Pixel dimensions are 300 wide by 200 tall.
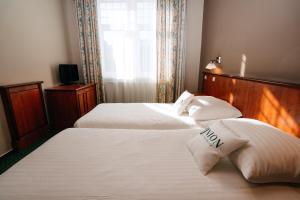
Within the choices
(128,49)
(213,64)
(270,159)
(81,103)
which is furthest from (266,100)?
(81,103)

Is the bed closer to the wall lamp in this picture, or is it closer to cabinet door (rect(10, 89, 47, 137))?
the wall lamp

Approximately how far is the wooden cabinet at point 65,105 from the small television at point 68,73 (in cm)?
36

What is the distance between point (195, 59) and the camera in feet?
11.0

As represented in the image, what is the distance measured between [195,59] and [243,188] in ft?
9.26

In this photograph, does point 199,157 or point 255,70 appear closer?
point 199,157

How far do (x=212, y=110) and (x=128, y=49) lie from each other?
7.18ft

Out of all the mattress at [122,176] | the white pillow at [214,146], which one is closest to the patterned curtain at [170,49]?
the mattress at [122,176]

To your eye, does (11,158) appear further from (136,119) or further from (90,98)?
(136,119)

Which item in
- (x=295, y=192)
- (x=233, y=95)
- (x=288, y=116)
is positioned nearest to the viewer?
(x=295, y=192)

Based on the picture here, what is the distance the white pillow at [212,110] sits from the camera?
187 centimetres

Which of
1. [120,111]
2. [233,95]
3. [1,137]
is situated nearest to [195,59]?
[233,95]

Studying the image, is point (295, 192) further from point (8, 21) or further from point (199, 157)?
point (8, 21)

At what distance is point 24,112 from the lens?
2.35 meters

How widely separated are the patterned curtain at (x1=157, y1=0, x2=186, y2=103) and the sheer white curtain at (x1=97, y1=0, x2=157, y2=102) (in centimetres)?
14
